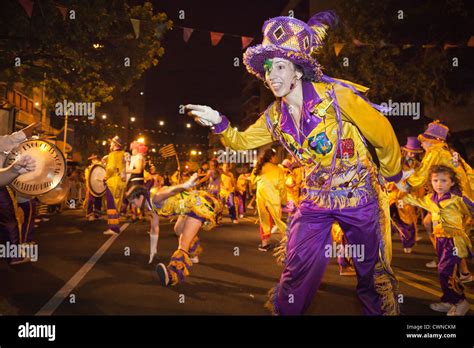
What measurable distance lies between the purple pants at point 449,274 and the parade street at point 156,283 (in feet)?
0.89

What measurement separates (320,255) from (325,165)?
2.34ft

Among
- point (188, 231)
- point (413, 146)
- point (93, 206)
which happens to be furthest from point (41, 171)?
point (93, 206)

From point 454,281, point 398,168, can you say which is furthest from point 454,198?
point 398,168

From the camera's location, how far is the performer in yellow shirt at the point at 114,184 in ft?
34.1

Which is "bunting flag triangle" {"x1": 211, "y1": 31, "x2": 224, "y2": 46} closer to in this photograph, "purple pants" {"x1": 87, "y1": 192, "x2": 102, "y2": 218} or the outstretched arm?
"purple pants" {"x1": 87, "y1": 192, "x2": 102, "y2": 218}

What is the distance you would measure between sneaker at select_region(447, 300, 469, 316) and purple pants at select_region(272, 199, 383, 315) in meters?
1.84

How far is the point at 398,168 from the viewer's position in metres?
3.25

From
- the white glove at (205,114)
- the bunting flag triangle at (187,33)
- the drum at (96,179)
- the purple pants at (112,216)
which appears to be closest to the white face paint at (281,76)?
the white glove at (205,114)

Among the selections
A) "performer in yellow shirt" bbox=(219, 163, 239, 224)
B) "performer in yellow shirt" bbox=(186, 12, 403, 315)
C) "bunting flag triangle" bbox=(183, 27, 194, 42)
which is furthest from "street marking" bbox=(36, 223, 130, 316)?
"bunting flag triangle" bbox=(183, 27, 194, 42)

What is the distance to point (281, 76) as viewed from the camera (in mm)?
3230

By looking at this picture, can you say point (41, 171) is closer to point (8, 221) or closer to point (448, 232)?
point (8, 221)

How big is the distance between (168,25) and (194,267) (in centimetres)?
936

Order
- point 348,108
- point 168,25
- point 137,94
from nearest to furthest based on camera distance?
1. point 348,108
2. point 168,25
3. point 137,94
